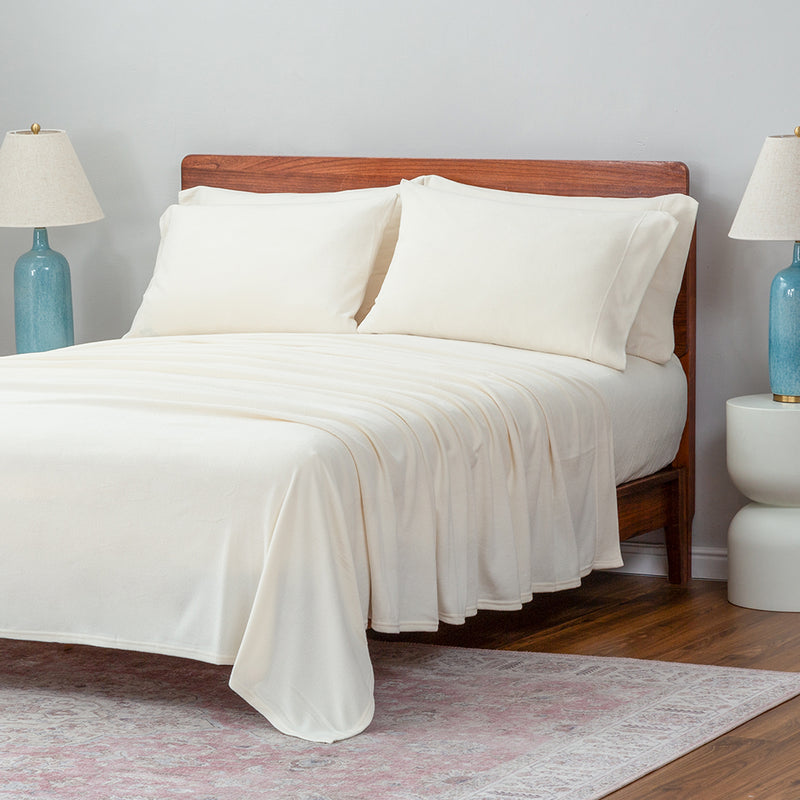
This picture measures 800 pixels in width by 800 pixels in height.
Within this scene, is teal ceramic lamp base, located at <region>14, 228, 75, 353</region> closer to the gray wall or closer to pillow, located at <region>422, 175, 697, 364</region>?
the gray wall

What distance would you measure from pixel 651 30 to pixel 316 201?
1.02m

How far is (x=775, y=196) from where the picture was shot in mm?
3453

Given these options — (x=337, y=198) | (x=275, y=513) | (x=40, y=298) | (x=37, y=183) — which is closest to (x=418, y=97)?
(x=337, y=198)

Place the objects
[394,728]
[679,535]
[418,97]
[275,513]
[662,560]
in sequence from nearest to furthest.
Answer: [275,513], [394,728], [679,535], [662,560], [418,97]

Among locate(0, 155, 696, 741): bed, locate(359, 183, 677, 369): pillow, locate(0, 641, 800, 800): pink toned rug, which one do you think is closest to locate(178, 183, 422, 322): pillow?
locate(0, 155, 696, 741): bed

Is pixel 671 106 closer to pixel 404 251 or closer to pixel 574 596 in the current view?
pixel 404 251

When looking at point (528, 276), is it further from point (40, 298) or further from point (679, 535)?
point (40, 298)

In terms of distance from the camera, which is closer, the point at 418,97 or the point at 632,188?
the point at 632,188

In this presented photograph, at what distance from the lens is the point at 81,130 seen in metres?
4.73

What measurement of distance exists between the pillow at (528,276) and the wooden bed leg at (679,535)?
52 centimetres

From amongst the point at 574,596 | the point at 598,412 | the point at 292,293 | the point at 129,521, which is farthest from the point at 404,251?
the point at 129,521

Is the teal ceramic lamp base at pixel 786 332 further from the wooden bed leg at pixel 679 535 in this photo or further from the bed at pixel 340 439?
the wooden bed leg at pixel 679 535

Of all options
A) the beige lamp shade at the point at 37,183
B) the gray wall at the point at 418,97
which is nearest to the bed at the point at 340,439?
the gray wall at the point at 418,97

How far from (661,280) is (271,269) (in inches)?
40.7
